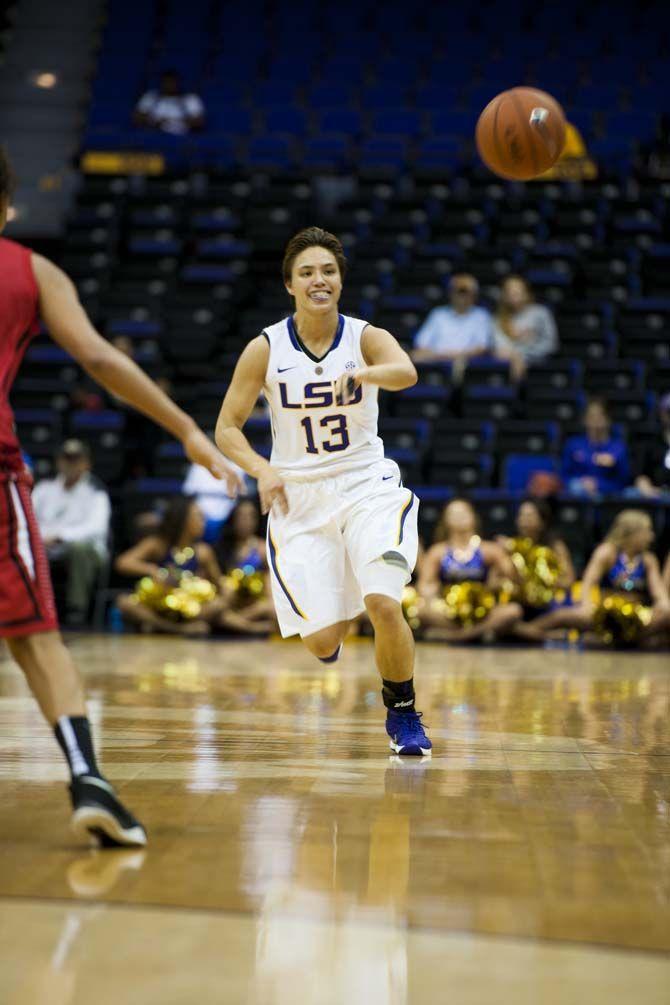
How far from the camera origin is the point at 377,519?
186 inches

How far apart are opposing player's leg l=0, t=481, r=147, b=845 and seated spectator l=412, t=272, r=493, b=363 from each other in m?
9.84

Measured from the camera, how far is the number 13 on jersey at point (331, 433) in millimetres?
4879

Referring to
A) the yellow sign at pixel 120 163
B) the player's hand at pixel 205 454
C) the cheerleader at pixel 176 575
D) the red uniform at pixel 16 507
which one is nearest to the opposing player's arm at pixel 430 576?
the cheerleader at pixel 176 575

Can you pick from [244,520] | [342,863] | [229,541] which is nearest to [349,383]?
[342,863]

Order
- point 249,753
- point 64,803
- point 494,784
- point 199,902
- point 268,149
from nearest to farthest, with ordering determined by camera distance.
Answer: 1. point 199,902
2. point 64,803
3. point 494,784
4. point 249,753
5. point 268,149

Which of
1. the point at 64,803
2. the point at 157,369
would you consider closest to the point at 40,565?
the point at 64,803

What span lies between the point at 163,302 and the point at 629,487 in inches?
219

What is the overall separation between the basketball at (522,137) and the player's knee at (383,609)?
2661 millimetres

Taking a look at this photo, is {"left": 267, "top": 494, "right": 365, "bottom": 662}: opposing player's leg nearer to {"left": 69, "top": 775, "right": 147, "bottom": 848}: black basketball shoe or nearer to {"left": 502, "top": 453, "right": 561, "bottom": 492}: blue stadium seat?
{"left": 69, "top": 775, "right": 147, "bottom": 848}: black basketball shoe

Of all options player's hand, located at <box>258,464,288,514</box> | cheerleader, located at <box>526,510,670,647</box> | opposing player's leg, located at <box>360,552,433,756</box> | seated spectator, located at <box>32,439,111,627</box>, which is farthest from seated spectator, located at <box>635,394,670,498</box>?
player's hand, located at <box>258,464,288,514</box>

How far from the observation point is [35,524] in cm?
311

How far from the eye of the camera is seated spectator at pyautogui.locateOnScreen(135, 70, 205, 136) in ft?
57.2

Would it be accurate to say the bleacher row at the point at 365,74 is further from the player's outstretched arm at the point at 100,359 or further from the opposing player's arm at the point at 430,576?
the player's outstretched arm at the point at 100,359

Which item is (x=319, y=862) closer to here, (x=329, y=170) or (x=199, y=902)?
(x=199, y=902)
